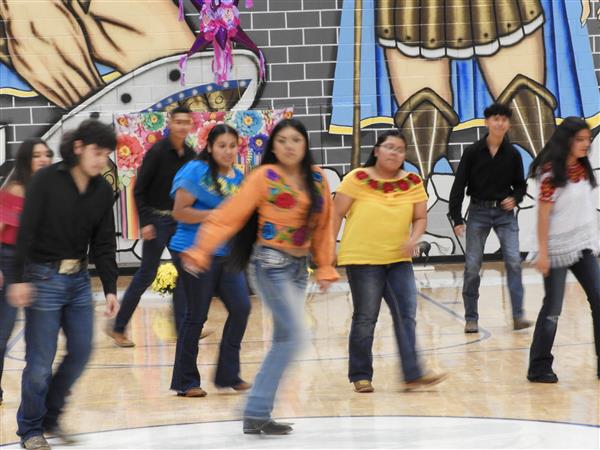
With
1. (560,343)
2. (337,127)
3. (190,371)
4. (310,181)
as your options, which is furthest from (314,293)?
(310,181)

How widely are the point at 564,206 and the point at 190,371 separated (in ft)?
7.51

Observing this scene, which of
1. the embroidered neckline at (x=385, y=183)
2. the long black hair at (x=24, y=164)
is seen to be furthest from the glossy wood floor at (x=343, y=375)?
the long black hair at (x=24, y=164)

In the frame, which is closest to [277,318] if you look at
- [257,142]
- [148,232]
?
[148,232]

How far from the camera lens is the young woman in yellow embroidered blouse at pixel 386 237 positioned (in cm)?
615

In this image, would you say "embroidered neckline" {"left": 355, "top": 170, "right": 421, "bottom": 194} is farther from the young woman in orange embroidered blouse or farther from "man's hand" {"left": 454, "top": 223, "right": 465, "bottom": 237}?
"man's hand" {"left": 454, "top": 223, "right": 465, "bottom": 237}

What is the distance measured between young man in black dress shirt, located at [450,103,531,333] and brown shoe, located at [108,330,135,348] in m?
2.54

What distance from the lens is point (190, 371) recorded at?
6.31 metres

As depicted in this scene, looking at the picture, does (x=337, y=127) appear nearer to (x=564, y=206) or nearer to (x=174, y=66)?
(x=174, y=66)

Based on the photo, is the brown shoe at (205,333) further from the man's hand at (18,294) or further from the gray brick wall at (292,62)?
the gray brick wall at (292,62)

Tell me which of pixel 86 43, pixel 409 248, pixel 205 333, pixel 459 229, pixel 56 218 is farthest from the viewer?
pixel 86 43

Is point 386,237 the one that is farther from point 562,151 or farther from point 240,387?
point 240,387

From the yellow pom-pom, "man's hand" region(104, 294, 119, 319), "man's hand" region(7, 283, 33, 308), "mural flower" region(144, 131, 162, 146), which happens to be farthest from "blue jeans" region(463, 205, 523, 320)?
"mural flower" region(144, 131, 162, 146)

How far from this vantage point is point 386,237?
242 inches

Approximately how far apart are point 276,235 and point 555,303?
2.06 metres
